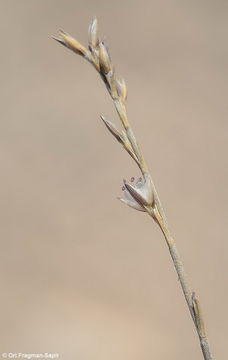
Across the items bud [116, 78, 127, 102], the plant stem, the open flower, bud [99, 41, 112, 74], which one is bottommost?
the plant stem

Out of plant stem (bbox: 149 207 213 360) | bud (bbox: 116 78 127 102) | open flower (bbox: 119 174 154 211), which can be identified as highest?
bud (bbox: 116 78 127 102)

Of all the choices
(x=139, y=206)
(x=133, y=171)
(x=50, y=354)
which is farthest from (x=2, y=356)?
(x=139, y=206)

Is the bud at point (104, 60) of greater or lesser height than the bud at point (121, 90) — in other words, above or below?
above

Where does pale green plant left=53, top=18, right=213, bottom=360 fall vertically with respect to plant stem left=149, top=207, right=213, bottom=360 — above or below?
above

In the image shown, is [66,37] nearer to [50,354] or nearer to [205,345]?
[205,345]

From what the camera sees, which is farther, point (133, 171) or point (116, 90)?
point (133, 171)

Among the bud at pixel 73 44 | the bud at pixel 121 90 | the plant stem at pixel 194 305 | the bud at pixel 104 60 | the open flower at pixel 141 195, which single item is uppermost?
the bud at pixel 73 44

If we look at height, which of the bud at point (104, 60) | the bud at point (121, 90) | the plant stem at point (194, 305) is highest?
the bud at point (104, 60)

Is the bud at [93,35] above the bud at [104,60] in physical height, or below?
above
